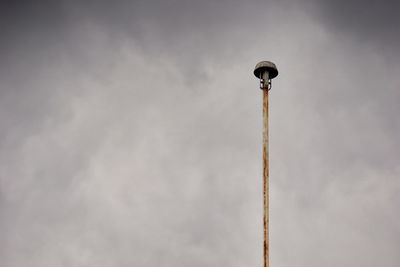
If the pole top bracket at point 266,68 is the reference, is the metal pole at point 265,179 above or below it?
below

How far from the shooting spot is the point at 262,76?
17.3m

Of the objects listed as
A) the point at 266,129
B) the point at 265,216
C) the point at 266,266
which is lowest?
the point at 266,266

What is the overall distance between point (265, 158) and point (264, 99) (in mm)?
2818

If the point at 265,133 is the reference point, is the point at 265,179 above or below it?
below

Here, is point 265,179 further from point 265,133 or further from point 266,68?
point 266,68

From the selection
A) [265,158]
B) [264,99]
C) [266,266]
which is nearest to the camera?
[266,266]

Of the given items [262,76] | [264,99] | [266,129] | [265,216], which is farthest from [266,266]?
[262,76]

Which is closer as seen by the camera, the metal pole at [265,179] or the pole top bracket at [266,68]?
the metal pole at [265,179]

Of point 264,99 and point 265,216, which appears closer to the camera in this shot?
point 265,216

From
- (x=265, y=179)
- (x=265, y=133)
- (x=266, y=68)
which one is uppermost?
(x=266, y=68)

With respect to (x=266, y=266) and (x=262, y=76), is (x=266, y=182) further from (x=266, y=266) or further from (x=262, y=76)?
(x=262, y=76)

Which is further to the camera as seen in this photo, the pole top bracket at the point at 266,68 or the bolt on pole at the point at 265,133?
the pole top bracket at the point at 266,68

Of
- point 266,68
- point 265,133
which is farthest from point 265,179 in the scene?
point 266,68

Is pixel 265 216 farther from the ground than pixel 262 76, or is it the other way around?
pixel 262 76
